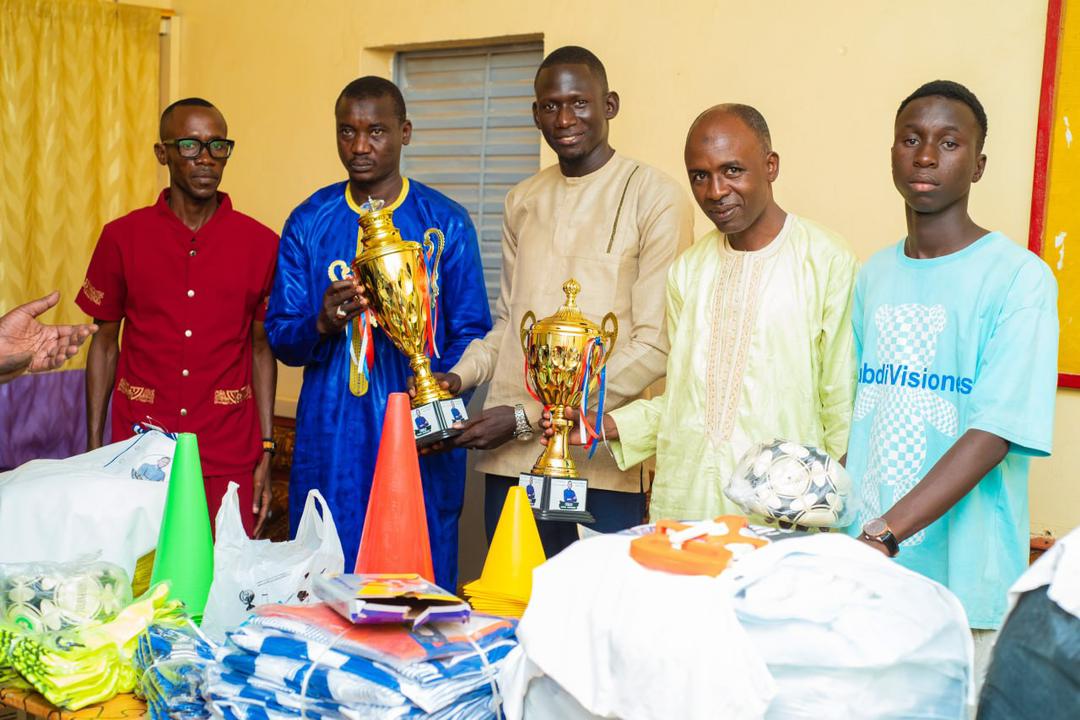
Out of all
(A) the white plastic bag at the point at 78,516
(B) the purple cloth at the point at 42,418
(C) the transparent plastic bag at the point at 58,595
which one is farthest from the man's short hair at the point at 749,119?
(B) the purple cloth at the point at 42,418

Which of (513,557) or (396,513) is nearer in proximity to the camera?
(513,557)

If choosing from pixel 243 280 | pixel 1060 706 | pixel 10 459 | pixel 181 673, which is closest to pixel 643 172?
pixel 243 280

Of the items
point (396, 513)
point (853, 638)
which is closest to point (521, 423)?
point (396, 513)

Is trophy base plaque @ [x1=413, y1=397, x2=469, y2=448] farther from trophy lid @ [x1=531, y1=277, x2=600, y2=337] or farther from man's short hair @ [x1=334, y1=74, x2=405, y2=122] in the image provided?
man's short hair @ [x1=334, y1=74, x2=405, y2=122]

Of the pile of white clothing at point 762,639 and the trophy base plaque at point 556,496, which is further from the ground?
the pile of white clothing at point 762,639

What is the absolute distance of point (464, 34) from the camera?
4398 mm

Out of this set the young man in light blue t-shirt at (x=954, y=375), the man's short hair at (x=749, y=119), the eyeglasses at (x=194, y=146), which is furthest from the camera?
the eyeglasses at (x=194, y=146)

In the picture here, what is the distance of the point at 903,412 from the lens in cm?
229

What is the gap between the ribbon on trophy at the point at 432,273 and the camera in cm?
306

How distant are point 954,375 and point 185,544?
1.62 m

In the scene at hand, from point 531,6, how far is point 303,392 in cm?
176

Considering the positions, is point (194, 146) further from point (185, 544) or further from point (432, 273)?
point (185, 544)

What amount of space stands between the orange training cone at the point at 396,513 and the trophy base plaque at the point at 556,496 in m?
0.36

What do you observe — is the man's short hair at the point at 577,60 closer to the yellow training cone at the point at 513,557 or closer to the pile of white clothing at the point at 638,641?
the yellow training cone at the point at 513,557
